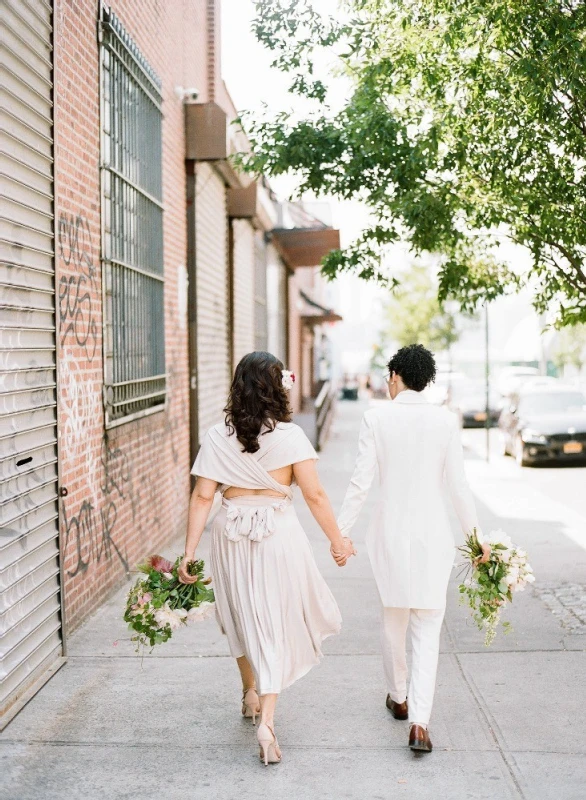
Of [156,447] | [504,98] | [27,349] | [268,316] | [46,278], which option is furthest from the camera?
[268,316]

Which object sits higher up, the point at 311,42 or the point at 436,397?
the point at 311,42

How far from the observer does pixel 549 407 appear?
20.3 meters

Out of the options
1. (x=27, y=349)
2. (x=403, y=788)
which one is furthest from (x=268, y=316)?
(x=403, y=788)

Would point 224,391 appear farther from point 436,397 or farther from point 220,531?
point 436,397

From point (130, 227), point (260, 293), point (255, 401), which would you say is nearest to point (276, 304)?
point (260, 293)

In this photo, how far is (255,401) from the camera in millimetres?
4414

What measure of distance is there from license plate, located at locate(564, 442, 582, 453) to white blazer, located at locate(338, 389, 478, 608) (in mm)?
14384

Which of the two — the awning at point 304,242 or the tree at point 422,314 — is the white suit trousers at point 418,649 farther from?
the tree at point 422,314

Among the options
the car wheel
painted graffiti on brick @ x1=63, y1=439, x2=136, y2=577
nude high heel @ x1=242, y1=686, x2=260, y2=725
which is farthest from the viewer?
the car wheel

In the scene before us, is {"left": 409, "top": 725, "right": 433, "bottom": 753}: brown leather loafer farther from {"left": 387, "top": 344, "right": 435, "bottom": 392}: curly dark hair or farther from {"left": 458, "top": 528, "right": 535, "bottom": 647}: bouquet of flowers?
{"left": 387, "top": 344, "right": 435, "bottom": 392}: curly dark hair

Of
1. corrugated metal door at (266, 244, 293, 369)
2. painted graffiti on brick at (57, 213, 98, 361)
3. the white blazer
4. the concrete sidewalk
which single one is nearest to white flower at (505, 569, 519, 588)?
the white blazer

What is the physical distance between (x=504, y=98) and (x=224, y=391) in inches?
322

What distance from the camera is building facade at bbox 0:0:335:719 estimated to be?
5.30 meters

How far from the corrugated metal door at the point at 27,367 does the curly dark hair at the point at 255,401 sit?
1.26m
